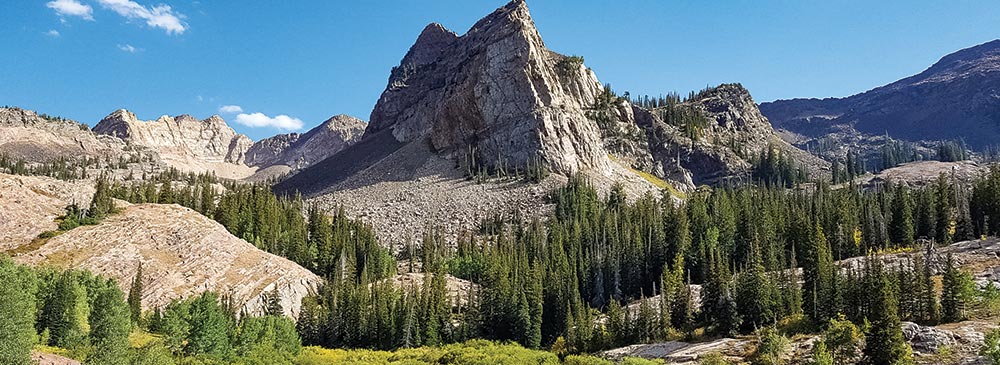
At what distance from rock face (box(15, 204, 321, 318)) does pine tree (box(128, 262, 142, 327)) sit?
7.49 feet

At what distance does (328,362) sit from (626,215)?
3061 inches

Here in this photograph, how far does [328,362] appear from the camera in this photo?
7650 cm

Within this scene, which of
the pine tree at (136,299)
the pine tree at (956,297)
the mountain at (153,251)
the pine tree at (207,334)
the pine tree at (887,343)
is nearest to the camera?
the pine tree at (887,343)

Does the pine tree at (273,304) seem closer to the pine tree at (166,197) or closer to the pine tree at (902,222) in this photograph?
the pine tree at (166,197)

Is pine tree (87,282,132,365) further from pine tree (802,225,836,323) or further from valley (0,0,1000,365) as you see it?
pine tree (802,225,836,323)

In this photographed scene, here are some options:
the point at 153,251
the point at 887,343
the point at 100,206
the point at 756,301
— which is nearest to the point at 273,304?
the point at 153,251

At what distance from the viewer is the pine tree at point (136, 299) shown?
79.8 metres

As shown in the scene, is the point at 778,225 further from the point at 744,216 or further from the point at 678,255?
the point at 678,255

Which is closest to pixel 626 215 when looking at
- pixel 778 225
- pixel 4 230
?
pixel 778 225

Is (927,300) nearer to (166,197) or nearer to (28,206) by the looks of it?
(28,206)

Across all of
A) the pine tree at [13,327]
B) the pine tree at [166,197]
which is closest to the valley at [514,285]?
the pine tree at [13,327]

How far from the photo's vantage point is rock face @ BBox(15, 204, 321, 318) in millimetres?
89125

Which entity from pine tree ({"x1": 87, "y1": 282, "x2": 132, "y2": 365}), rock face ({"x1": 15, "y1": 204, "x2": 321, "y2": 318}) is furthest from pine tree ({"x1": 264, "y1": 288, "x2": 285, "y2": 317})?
pine tree ({"x1": 87, "y1": 282, "x2": 132, "y2": 365})

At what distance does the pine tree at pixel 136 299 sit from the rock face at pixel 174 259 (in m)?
2.28
